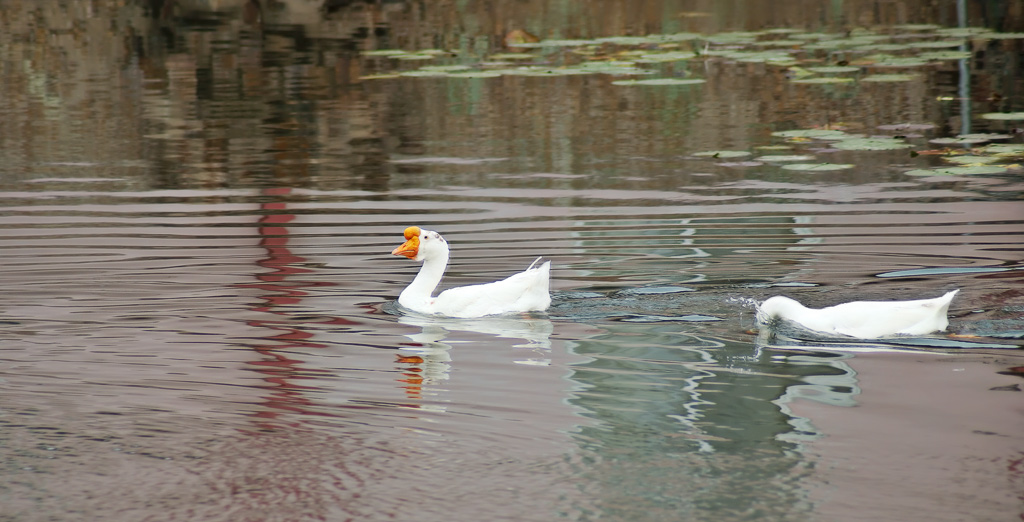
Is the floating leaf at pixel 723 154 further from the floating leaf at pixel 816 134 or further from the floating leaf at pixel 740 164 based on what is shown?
the floating leaf at pixel 816 134

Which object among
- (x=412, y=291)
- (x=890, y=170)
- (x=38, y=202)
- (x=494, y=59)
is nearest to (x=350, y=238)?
(x=412, y=291)

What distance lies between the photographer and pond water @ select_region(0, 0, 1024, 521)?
4.70 metres

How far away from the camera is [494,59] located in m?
19.6

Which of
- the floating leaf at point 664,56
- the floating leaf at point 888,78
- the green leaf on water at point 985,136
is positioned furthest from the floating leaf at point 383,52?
the green leaf on water at point 985,136

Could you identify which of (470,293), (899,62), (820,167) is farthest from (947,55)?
(470,293)

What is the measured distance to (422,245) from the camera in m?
7.72

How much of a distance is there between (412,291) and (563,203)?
3026 millimetres

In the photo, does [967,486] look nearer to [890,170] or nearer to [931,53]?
[890,170]

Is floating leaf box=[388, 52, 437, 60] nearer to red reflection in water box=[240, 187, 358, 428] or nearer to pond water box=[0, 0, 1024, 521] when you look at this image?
pond water box=[0, 0, 1024, 521]

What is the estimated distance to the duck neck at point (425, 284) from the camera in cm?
736

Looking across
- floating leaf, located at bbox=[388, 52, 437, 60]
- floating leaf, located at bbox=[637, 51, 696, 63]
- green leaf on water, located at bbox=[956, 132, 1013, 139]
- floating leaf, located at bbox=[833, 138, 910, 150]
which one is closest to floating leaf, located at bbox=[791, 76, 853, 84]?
floating leaf, located at bbox=[637, 51, 696, 63]

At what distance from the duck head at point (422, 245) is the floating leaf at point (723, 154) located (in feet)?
15.1

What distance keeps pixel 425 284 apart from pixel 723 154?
508 centimetres

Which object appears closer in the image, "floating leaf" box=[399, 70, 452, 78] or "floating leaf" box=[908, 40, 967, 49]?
"floating leaf" box=[399, 70, 452, 78]
